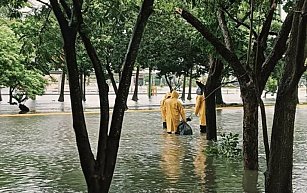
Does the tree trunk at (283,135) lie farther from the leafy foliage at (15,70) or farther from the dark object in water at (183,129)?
the leafy foliage at (15,70)

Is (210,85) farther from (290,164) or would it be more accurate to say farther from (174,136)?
(290,164)

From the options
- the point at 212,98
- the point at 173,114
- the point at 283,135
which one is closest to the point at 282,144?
the point at 283,135

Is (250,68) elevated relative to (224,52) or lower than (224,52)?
lower

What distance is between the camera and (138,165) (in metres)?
10.8

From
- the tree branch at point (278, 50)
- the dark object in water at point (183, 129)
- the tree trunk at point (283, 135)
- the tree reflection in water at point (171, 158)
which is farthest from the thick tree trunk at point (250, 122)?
the dark object in water at point (183, 129)

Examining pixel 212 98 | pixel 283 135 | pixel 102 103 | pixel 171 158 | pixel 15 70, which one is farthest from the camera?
pixel 15 70

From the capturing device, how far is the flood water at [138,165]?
28.4 feet

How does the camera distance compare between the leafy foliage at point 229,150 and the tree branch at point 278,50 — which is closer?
the tree branch at point 278,50

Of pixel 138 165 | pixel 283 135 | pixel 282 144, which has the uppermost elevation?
pixel 283 135

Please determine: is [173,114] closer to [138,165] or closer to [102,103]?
[138,165]

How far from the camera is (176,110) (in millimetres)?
16781

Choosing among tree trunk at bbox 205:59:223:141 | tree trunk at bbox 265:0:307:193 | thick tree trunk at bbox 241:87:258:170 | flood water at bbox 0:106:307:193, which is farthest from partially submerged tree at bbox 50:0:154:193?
tree trunk at bbox 205:59:223:141

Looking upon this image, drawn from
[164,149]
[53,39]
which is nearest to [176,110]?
[164,149]

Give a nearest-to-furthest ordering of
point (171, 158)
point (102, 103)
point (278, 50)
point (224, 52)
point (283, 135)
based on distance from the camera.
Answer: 1. point (283, 135)
2. point (102, 103)
3. point (278, 50)
4. point (224, 52)
5. point (171, 158)
